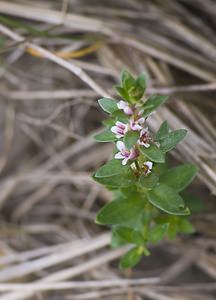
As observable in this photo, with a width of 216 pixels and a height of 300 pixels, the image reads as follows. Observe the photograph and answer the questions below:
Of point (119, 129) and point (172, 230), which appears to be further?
point (172, 230)

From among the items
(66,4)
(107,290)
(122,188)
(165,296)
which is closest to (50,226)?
(107,290)

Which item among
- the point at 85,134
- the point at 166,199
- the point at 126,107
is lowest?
the point at 166,199

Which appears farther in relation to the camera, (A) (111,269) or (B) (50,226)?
(B) (50,226)

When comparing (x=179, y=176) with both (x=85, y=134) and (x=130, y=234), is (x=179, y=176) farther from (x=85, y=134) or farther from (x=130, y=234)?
(x=85, y=134)

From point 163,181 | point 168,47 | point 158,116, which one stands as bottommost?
point 163,181

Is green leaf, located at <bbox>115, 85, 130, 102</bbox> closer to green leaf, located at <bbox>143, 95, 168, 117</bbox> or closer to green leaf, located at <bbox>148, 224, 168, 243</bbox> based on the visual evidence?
green leaf, located at <bbox>143, 95, 168, 117</bbox>

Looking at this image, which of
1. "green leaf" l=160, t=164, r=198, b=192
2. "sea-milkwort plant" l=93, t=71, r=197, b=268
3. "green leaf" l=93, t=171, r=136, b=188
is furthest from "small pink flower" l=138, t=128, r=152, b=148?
"green leaf" l=160, t=164, r=198, b=192

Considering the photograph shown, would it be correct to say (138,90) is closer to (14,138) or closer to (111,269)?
(111,269)

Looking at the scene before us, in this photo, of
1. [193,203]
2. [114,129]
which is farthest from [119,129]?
[193,203]
